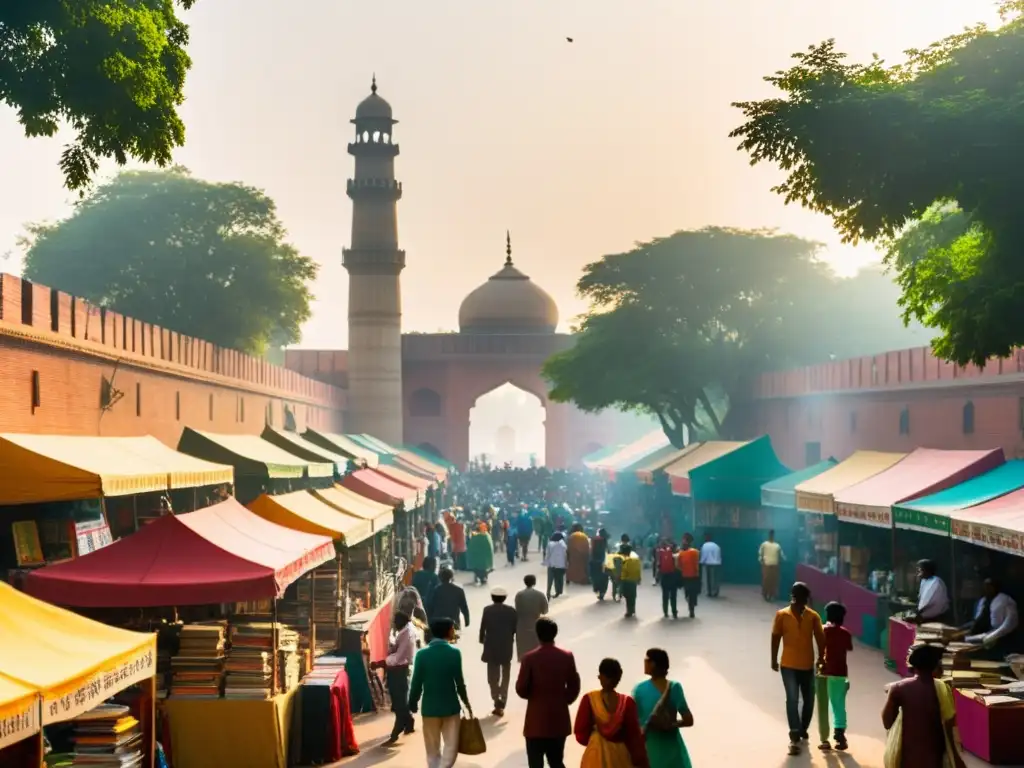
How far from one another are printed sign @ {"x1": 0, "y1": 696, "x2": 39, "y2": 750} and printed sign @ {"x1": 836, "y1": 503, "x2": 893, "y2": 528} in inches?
407

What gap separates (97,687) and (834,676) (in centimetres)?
525

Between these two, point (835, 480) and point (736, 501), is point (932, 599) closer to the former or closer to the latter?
point (835, 480)

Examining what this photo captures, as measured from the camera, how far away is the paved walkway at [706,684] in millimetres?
9344

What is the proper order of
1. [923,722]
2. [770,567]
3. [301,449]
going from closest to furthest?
[923,722] < [770,567] < [301,449]

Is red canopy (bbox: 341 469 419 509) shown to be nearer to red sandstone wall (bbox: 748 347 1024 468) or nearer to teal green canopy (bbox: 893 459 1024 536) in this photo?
teal green canopy (bbox: 893 459 1024 536)

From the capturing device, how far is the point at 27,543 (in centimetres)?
1120

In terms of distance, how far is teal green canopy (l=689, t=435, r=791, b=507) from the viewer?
21.5 meters

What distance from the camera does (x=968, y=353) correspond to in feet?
37.8

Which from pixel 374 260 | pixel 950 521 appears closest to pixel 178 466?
pixel 950 521

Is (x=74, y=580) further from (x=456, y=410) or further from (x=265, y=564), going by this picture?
(x=456, y=410)

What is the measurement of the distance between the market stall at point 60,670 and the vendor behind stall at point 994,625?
259 inches

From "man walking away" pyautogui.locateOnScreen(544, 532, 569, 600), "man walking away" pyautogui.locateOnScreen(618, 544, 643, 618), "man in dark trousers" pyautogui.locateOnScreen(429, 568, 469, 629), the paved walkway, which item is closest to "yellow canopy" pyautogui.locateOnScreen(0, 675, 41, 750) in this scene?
the paved walkway

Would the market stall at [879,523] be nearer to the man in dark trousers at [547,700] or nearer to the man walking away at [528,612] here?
the man walking away at [528,612]

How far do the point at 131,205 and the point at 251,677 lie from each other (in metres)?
29.8
